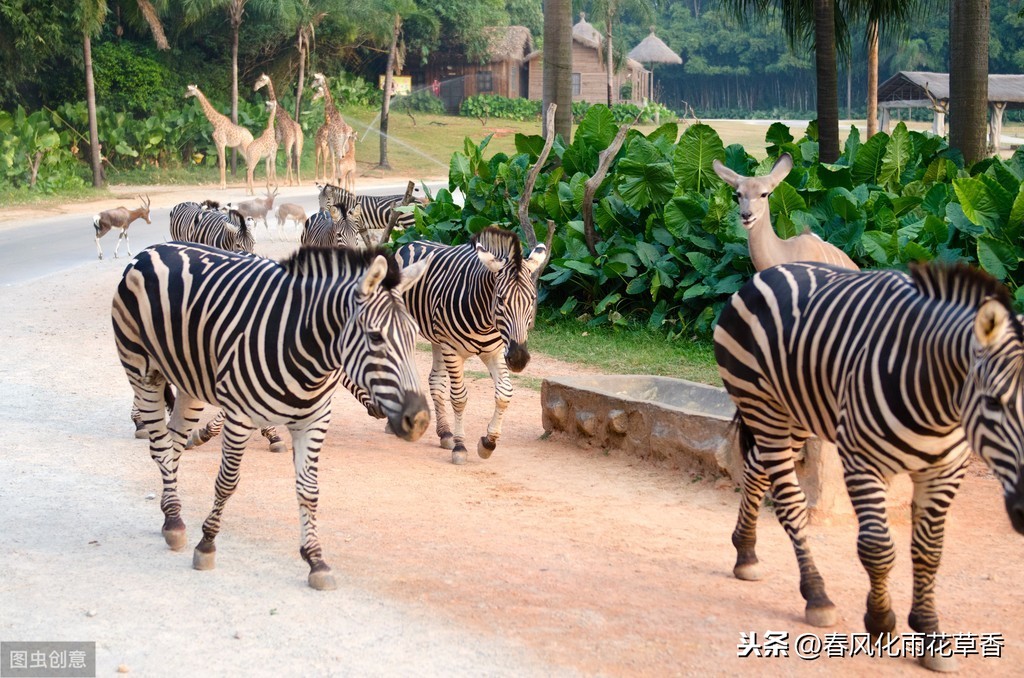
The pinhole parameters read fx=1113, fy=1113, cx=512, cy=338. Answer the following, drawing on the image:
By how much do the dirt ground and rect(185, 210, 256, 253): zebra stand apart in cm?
488

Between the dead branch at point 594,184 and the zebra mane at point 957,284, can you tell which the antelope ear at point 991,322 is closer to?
the zebra mane at point 957,284

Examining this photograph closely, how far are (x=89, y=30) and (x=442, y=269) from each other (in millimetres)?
23800

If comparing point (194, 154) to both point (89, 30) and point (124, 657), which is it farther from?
point (124, 657)

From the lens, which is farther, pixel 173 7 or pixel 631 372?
pixel 173 7

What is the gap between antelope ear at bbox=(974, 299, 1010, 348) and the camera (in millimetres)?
3967

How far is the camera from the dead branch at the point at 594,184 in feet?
39.7

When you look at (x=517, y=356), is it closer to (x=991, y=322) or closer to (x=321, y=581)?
(x=321, y=581)

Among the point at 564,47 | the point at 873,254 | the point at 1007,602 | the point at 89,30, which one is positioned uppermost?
the point at 89,30

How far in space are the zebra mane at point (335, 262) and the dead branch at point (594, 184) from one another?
651 centimetres

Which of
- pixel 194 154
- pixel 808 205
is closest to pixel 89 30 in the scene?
pixel 194 154

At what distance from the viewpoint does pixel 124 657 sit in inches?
185

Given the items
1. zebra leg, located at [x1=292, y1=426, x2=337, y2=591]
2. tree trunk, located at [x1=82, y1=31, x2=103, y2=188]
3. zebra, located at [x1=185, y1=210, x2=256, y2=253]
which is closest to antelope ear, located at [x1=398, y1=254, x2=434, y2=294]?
zebra leg, located at [x1=292, y1=426, x2=337, y2=591]

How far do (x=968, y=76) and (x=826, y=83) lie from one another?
1.77 m

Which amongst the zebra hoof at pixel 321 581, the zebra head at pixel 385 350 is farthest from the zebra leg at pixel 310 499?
the zebra head at pixel 385 350
